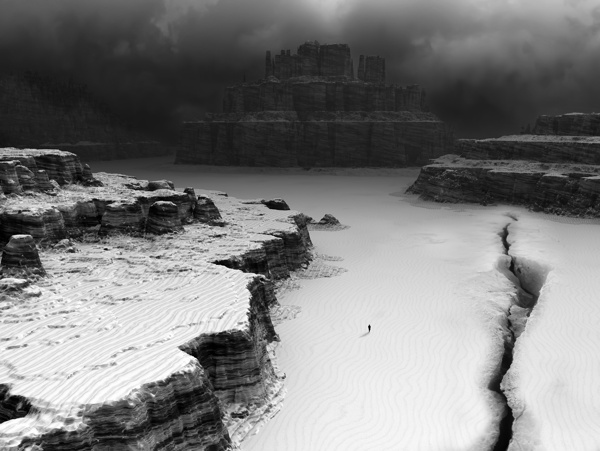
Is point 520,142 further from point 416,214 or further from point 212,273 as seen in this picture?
point 212,273

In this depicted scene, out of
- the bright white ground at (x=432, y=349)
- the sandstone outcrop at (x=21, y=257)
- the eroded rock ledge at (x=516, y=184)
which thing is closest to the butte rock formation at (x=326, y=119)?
the eroded rock ledge at (x=516, y=184)

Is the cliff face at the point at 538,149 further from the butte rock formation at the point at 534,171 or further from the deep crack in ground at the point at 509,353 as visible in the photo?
the deep crack in ground at the point at 509,353

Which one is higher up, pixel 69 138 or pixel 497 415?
pixel 69 138

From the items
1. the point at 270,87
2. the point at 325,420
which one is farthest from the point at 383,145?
the point at 325,420

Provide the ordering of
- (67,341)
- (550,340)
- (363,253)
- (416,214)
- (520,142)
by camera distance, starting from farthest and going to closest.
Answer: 1. (520,142)
2. (416,214)
3. (363,253)
4. (550,340)
5. (67,341)

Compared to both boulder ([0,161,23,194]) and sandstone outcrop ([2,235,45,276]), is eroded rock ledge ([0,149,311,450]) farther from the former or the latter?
sandstone outcrop ([2,235,45,276])

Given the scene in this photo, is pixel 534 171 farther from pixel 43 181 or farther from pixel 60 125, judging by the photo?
pixel 60 125

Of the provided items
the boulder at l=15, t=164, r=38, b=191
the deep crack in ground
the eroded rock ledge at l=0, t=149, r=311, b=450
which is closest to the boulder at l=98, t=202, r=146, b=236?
the eroded rock ledge at l=0, t=149, r=311, b=450
